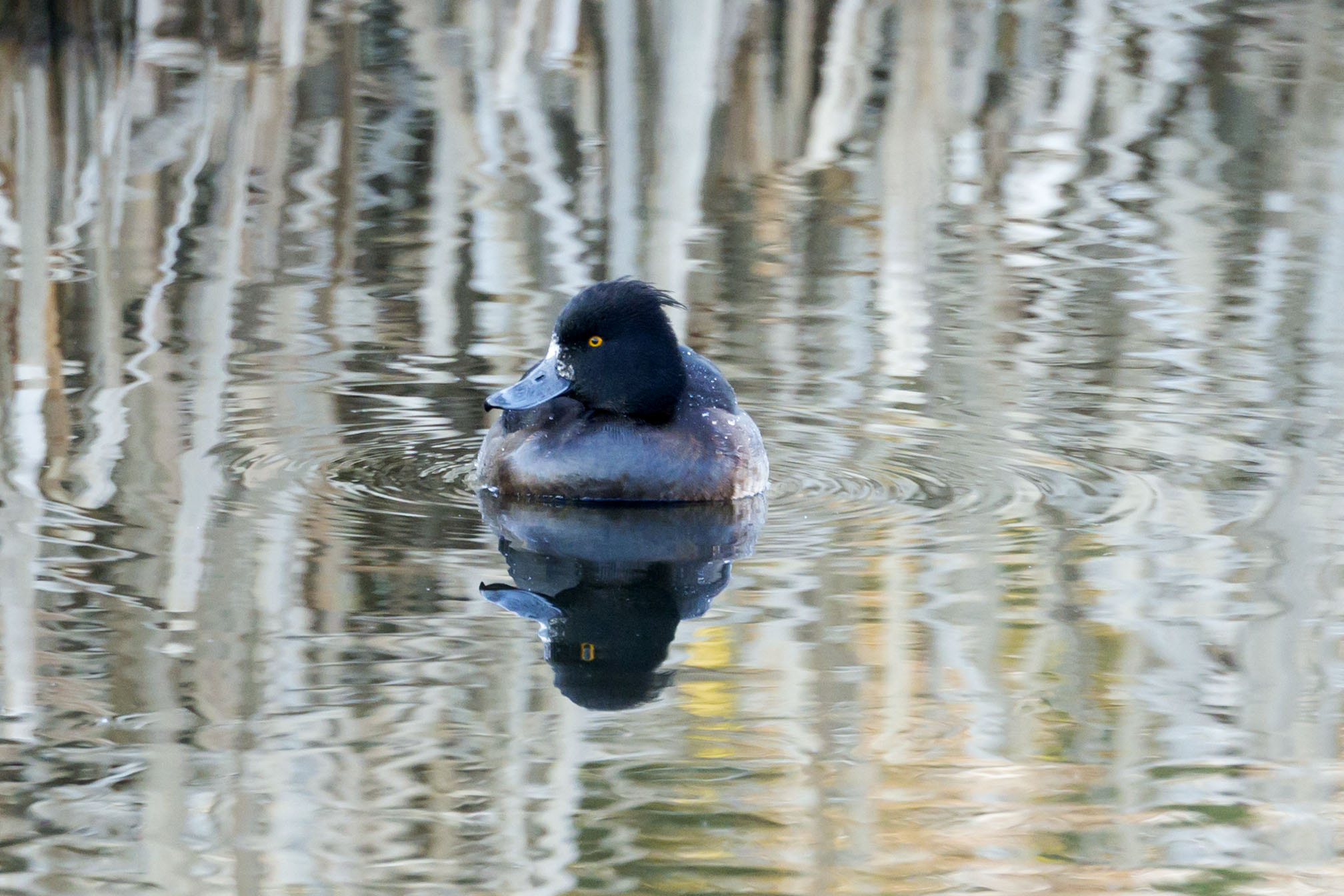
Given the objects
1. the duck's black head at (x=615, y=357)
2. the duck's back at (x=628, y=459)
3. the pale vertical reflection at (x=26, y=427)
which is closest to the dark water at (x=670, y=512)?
the pale vertical reflection at (x=26, y=427)

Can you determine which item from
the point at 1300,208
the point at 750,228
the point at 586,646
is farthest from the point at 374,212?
the point at 586,646

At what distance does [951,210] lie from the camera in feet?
35.4

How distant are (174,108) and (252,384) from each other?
516cm

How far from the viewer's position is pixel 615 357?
21.7ft

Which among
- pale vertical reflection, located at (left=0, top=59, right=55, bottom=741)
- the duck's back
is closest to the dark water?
pale vertical reflection, located at (left=0, top=59, right=55, bottom=741)

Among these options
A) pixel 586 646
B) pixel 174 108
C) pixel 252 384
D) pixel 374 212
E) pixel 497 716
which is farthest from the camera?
pixel 174 108

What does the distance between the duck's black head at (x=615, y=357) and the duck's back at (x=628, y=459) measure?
0.08m

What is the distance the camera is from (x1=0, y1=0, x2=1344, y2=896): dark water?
4180 mm

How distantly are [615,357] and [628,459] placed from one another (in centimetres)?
34

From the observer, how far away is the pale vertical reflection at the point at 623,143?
9.45m

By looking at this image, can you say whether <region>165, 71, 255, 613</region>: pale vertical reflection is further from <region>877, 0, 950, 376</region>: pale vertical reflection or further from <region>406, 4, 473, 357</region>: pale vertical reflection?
<region>877, 0, 950, 376</region>: pale vertical reflection

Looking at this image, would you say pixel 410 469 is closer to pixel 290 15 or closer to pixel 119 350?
pixel 119 350

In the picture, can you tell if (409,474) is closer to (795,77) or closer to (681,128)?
(681,128)

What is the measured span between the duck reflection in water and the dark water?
0.8 inches
